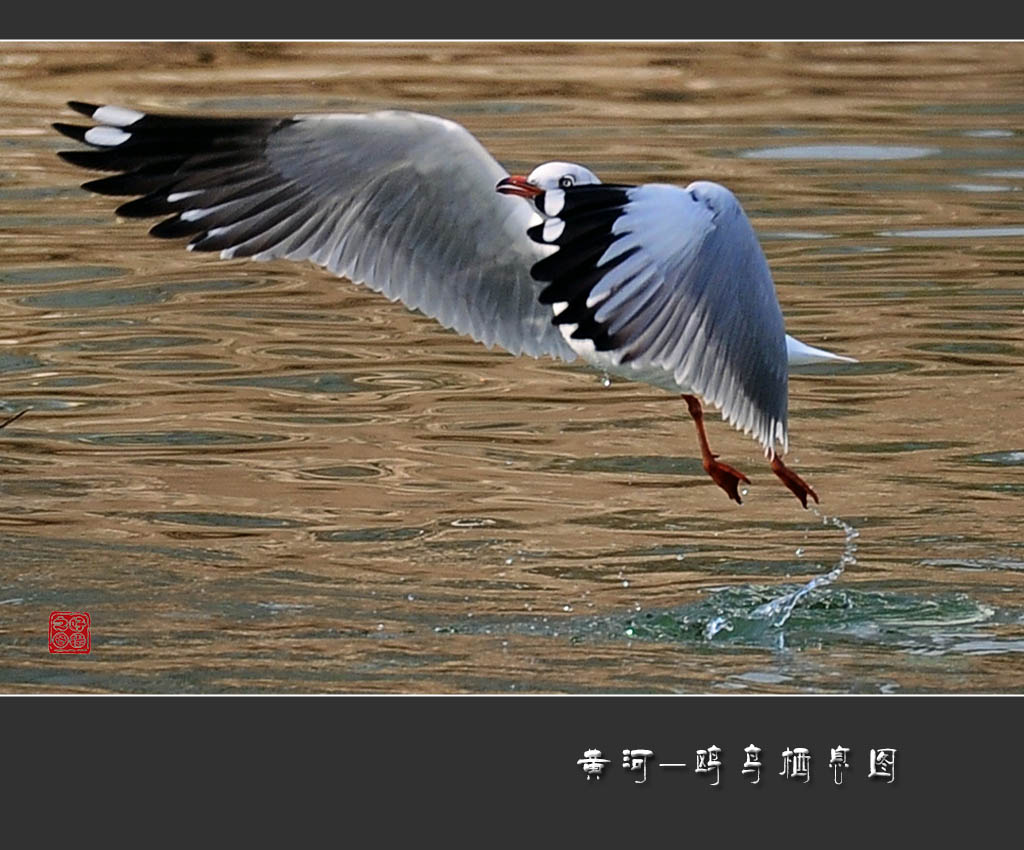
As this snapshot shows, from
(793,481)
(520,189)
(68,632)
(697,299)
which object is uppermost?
(520,189)

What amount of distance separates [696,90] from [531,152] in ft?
0.94

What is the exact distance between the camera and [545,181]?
14.3 ft

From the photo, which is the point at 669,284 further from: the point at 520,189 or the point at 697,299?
the point at 520,189

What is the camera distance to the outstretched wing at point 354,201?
14.6 feet

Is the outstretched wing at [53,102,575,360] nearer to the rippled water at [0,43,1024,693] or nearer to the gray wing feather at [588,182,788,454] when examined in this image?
the rippled water at [0,43,1024,693]

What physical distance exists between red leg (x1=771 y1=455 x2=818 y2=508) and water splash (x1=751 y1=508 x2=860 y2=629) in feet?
0.10

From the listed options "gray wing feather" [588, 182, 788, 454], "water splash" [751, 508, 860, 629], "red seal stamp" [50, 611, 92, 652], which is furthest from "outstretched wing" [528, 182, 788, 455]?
"red seal stamp" [50, 611, 92, 652]

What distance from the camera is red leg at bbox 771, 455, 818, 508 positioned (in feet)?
14.9

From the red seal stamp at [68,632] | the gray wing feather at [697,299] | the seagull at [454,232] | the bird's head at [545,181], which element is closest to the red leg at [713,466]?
the seagull at [454,232]

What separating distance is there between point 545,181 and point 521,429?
1.43ft

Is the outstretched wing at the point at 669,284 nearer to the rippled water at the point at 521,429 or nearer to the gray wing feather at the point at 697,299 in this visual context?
the gray wing feather at the point at 697,299

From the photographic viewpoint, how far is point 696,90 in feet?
14.8

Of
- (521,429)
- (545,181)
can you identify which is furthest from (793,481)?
(545,181)

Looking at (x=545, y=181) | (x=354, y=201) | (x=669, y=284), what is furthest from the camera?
(x=354, y=201)
